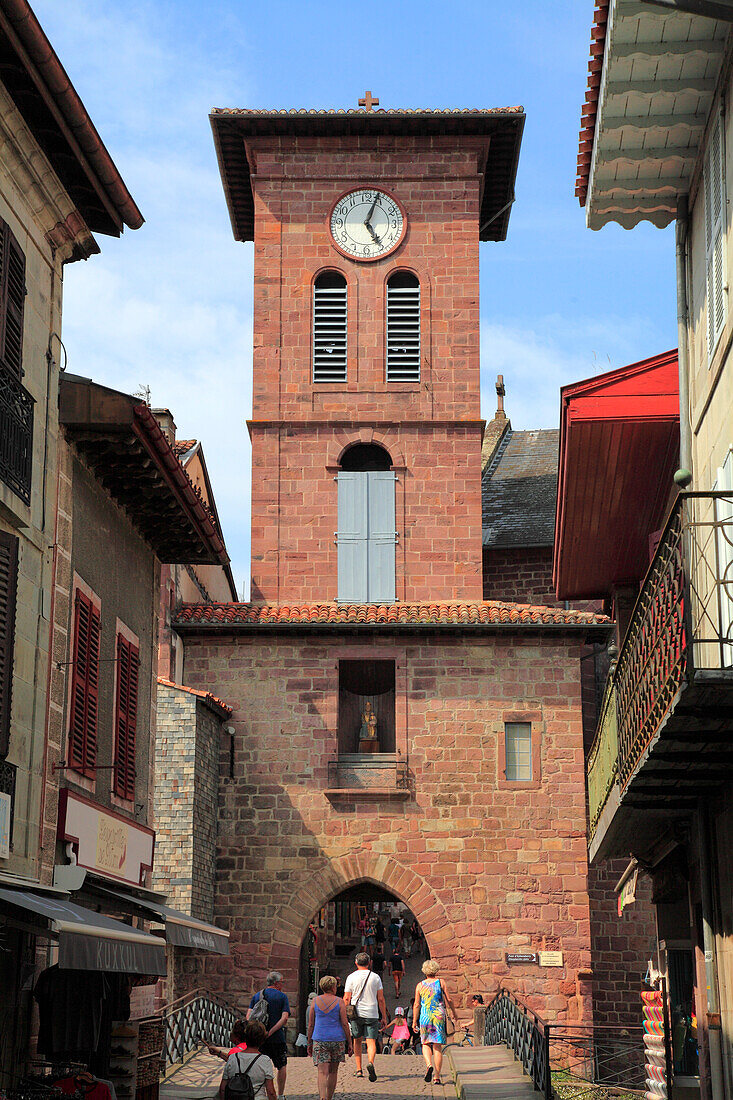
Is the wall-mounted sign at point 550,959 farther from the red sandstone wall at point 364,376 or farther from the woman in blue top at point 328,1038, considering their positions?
the woman in blue top at point 328,1038

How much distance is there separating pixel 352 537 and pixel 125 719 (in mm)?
14213

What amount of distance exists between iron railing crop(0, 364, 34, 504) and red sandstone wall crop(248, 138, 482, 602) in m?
17.0

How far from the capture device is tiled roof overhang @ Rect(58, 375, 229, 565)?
43.8 feet

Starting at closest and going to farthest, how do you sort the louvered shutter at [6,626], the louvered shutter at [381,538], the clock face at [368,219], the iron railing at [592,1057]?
the louvered shutter at [6,626] → the iron railing at [592,1057] → the louvered shutter at [381,538] → the clock face at [368,219]

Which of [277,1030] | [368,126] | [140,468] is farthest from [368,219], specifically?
[277,1030]

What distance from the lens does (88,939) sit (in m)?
9.51

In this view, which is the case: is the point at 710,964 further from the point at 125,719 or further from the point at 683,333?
the point at 125,719

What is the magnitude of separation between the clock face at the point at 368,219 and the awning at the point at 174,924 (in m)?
19.3

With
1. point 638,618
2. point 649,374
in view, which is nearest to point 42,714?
point 638,618

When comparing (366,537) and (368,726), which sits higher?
(366,537)

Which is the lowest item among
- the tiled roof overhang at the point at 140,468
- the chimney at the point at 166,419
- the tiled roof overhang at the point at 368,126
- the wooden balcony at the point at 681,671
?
the wooden balcony at the point at 681,671

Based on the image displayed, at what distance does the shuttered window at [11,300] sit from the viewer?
1177 centimetres

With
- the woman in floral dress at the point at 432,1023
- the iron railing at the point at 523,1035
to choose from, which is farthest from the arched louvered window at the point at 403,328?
the woman in floral dress at the point at 432,1023

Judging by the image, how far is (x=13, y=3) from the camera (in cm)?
1067
